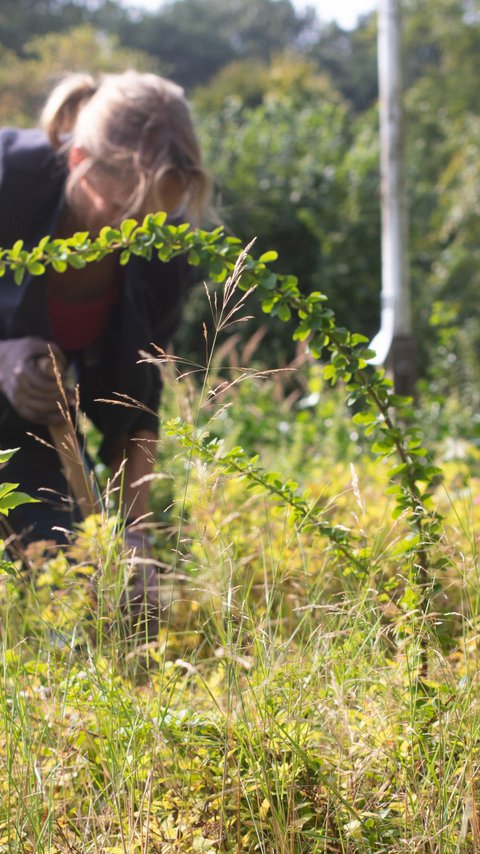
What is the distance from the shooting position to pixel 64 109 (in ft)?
8.63

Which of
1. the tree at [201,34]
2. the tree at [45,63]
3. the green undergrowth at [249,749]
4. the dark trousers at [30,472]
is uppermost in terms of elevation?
the tree at [201,34]

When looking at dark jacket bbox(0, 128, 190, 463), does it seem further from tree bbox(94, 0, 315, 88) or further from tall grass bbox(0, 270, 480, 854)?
tree bbox(94, 0, 315, 88)

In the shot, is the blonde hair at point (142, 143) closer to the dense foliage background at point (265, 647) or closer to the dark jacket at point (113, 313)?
the dark jacket at point (113, 313)

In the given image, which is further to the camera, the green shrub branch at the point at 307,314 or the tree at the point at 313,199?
the tree at the point at 313,199

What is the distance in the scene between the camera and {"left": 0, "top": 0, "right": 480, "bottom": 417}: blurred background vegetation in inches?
458

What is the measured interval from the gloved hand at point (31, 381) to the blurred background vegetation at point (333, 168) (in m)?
0.78

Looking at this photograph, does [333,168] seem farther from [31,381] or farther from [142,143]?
[31,381]

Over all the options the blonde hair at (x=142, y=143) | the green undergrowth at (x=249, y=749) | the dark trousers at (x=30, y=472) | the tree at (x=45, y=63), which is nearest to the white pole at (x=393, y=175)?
the blonde hair at (x=142, y=143)

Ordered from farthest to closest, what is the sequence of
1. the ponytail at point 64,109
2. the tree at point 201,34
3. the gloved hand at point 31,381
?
the tree at point 201,34 → the ponytail at point 64,109 → the gloved hand at point 31,381

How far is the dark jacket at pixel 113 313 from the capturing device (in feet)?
8.09

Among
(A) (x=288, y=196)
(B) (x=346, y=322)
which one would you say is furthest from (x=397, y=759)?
(A) (x=288, y=196)

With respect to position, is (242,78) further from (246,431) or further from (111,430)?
(111,430)

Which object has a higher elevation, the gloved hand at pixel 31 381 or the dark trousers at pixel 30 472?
the gloved hand at pixel 31 381

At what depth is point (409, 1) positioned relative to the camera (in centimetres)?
2975
